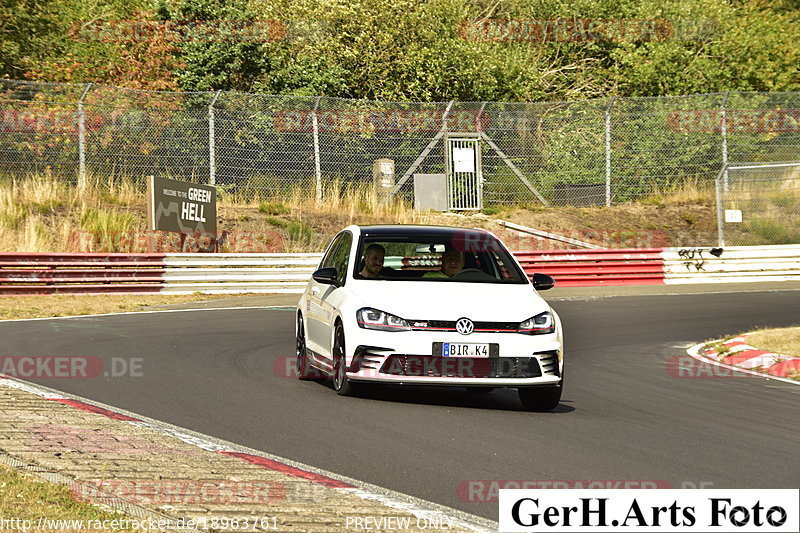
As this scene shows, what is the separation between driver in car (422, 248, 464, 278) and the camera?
11.0m

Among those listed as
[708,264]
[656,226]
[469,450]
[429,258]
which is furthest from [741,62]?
[469,450]

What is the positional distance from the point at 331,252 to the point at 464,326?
2.85 metres

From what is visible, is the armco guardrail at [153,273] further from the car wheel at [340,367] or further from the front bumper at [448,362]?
the front bumper at [448,362]

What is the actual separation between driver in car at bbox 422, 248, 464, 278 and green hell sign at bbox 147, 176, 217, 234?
1422 cm

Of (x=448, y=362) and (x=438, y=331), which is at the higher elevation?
(x=438, y=331)

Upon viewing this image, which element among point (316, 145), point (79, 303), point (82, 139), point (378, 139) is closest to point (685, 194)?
point (378, 139)

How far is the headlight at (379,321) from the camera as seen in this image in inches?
382

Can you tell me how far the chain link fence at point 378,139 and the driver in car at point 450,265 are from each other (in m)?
16.8

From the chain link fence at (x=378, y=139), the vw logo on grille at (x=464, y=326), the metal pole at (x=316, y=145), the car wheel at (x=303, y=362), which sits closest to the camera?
the vw logo on grille at (x=464, y=326)

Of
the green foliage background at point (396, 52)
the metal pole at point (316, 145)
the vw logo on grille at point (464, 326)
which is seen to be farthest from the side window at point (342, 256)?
the green foliage background at point (396, 52)

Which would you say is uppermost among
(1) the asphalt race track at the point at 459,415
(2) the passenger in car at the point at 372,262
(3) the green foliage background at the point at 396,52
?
(3) the green foliage background at the point at 396,52

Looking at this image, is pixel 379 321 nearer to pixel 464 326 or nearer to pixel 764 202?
pixel 464 326

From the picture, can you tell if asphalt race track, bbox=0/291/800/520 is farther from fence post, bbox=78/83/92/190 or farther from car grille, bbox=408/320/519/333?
fence post, bbox=78/83/92/190

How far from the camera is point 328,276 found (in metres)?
10.6
